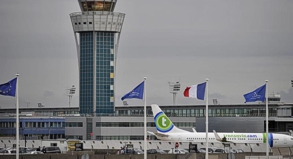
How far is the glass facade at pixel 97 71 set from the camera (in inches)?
7579

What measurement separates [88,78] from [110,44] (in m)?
9.02

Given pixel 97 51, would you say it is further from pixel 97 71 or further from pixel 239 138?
pixel 239 138

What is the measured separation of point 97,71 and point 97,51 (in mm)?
4466

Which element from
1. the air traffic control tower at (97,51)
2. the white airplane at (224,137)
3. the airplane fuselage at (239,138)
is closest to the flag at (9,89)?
the white airplane at (224,137)

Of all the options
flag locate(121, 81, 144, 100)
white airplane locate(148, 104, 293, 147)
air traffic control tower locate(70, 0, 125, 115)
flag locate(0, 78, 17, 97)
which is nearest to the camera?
flag locate(0, 78, 17, 97)

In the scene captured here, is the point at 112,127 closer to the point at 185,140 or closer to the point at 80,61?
the point at 80,61

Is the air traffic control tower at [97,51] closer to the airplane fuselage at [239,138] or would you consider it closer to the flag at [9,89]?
the airplane fuselage at [239,138]

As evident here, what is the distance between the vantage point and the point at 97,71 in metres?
194

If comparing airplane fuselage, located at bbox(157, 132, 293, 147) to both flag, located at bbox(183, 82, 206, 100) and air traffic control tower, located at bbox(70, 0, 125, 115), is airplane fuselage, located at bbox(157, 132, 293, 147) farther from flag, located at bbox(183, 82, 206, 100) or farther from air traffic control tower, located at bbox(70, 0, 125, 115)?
flag, located at bbox(183, 82, 206, 100)

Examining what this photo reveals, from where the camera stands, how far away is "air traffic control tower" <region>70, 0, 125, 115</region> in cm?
19038

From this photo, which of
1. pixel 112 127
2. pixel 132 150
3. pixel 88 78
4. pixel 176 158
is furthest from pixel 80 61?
pixel 176 158

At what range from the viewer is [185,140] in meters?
159

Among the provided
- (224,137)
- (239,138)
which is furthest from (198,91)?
(239,138)

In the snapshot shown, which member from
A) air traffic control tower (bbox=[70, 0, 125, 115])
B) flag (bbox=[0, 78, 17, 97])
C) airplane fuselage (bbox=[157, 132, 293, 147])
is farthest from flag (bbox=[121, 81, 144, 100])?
air traffic control tower (bbox=[70, 0, 125, 115])
